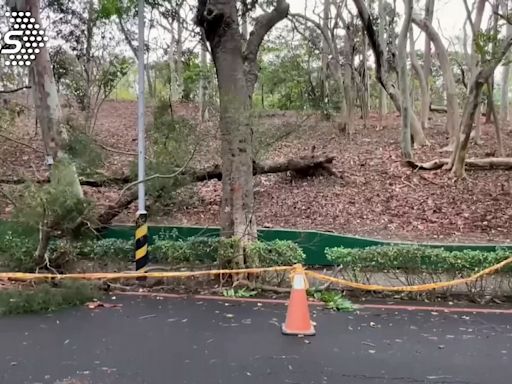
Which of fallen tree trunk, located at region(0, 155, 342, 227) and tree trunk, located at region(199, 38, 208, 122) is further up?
tree trunk, located at region(199, 38, 208, 122)

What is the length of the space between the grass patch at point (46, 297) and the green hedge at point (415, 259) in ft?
11.2

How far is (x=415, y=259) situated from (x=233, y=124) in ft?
10.8

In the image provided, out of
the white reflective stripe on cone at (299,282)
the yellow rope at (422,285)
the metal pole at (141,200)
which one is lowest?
the yellow rope at (422,285)

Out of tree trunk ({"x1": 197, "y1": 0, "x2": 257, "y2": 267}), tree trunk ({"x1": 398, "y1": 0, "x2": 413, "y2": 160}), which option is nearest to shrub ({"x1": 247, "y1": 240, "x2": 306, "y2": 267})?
tree trunk ({"x1": 197, "y1": 0, "x2": 257, "y2": 267})

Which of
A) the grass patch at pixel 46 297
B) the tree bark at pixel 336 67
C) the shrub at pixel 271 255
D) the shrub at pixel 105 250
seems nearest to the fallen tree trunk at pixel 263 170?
the shrub at pixel 105 250

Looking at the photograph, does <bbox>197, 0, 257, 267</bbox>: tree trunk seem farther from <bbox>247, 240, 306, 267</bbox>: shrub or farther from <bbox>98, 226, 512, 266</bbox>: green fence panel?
<bbox>98, 226, 512, 266</bbox>: green fence panel

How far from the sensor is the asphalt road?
15.0 ft

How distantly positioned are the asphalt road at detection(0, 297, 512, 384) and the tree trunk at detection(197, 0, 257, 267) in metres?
1.78

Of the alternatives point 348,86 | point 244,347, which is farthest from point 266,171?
point 348,86

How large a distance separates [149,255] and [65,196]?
1.68 m

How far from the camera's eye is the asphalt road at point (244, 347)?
15.0 feet

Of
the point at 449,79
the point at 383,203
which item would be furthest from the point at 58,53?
the point at 449,79

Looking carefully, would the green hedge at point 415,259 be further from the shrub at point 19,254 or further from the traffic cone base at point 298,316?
the shrub at point 19,254

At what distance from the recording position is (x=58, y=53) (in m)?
18.2
